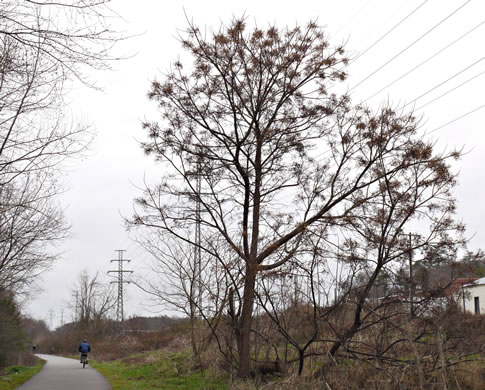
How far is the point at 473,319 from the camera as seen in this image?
11.4m

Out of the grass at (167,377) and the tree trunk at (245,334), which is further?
the grass at (167,377)

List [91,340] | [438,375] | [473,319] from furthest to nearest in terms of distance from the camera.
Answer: [91,340] → [473,319] → [438,375]

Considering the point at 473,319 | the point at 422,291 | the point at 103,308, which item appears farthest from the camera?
the point at 103,308

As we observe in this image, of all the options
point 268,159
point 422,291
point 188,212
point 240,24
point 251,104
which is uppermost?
point 240,24

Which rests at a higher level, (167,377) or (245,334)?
(245,334)

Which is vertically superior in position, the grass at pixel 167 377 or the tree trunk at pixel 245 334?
the tree trunk at pixel 245 334

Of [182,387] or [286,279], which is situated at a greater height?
[286,279]

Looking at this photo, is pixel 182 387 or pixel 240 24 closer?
pixel 240 24

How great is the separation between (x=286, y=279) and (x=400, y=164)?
3.52m

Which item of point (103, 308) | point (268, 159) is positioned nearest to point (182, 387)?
point (268, 159)

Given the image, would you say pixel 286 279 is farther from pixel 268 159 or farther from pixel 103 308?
pixel 103 308

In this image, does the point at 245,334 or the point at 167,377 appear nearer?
the point at 245,334

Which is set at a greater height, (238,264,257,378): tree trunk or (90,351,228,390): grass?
(238,264,257,378): tree trunk

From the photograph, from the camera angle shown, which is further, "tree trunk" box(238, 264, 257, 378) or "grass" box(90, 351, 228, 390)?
"grass" box(90, 351, 228, 390)
